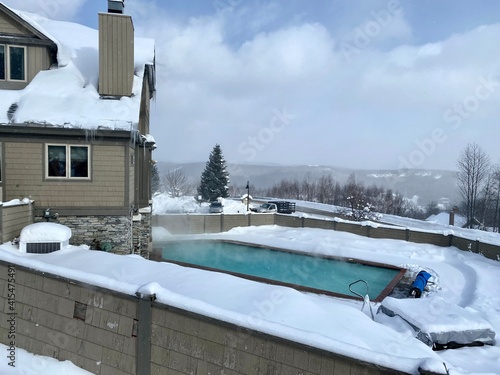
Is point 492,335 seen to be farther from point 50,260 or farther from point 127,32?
point 127,32

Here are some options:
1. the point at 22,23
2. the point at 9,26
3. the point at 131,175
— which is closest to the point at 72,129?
the point at 131,175

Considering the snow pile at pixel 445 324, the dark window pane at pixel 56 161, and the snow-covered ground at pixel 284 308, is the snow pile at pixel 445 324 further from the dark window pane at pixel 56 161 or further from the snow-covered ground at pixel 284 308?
the dark window pane at pixel 56 161

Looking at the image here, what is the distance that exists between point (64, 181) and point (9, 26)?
4.70 metres

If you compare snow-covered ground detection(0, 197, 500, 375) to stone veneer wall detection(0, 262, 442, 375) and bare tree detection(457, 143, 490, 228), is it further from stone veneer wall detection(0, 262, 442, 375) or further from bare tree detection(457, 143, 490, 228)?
bare tree detection(457, 143, 490, 228)

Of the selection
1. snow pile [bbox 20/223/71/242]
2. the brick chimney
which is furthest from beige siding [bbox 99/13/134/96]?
snow pile [bbox 20/223/71/242]

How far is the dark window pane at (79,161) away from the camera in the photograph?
28.2ft

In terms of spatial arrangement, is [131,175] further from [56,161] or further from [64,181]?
[56,161]

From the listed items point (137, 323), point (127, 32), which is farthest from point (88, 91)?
point (137, 323)

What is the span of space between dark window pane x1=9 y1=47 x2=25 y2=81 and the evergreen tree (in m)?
27.4

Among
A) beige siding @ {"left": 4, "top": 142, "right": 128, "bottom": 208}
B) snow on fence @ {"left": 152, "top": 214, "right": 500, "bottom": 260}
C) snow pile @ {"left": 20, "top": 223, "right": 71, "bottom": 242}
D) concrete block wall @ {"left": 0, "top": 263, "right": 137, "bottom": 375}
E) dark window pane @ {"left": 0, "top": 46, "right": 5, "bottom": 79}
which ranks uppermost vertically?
dark window pane @ {"left": 0, "top": 46, "right": 5, "bottom": 79}

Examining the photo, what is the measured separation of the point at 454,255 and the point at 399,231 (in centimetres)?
283

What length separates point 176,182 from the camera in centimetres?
5831

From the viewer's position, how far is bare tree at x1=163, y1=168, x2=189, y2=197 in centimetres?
5778

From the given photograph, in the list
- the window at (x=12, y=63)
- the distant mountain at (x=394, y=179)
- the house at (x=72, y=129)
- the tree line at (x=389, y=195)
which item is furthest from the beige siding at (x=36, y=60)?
the distant mountain at (x=394, y=179)
